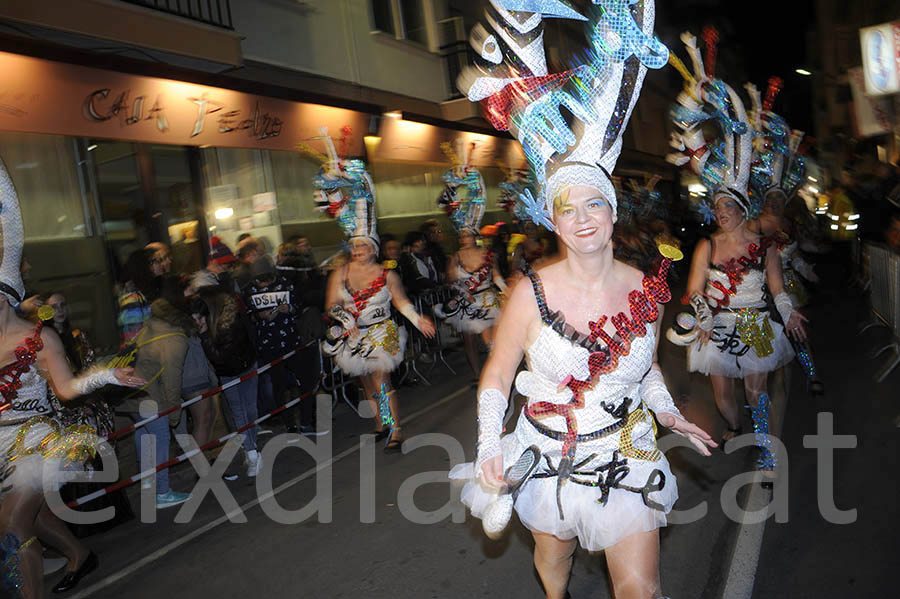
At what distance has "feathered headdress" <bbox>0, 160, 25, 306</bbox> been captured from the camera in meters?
3.85

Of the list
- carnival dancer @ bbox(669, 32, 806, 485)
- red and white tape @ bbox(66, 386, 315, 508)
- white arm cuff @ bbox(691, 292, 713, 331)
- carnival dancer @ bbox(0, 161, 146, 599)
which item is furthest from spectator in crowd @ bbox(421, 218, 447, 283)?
carnival dancer @ bbox(0, 161, 146, 599)

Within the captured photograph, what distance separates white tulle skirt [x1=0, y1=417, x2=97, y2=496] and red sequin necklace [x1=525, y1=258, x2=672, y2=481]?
269 cm

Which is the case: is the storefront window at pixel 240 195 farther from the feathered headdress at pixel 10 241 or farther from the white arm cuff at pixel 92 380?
the feathered headdress at pixel 10 241

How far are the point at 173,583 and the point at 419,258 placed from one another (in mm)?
7147

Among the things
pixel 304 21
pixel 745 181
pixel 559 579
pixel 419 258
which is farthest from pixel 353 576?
pixel 304 21

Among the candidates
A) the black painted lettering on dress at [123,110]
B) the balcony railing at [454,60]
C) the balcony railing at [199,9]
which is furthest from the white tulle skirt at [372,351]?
the balcony railing at [454,60]

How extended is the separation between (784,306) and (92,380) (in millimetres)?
4743

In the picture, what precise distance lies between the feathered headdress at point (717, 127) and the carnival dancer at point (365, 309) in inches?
114

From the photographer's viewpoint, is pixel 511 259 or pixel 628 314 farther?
pixel 511 259

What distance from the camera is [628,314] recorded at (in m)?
2.96

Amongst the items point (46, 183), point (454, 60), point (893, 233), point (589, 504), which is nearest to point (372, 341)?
point (589, 504)

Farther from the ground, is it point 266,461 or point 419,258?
point 419,258

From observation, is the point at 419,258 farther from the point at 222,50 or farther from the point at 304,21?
the point at 304,21

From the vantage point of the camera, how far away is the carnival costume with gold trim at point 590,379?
2.78m
